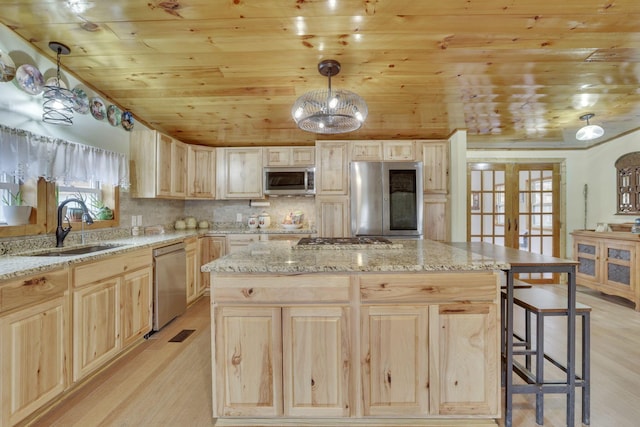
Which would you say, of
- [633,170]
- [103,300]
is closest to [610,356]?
[633,170]

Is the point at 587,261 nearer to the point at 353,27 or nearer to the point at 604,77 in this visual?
the point at 604,77

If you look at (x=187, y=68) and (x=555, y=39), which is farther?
(x=187, y=68)

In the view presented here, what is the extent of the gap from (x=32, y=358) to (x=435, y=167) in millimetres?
4092

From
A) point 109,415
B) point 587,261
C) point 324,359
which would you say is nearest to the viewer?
point 324,359

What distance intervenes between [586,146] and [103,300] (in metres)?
6.26

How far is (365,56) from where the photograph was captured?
8.16 ft

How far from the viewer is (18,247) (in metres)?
2.12

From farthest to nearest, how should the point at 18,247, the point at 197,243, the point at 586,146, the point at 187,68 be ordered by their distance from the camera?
the point at 586,146 < the point at 197,243 < the point at 187,68 < the point at 18,247

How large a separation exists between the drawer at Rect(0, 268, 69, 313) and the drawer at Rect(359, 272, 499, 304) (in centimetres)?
171

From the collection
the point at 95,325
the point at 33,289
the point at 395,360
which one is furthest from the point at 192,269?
the point at 395,360

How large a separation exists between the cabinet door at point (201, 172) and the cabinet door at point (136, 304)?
5.47 ft

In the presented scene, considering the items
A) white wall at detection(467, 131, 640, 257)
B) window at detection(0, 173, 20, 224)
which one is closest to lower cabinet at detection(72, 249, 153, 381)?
window at detection(0, 173, 20, 224)

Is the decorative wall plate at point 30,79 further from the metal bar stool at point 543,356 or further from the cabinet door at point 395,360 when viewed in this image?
the metal bar stool at point 543,356

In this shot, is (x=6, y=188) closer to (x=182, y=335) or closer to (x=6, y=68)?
(x=6, y=68)
